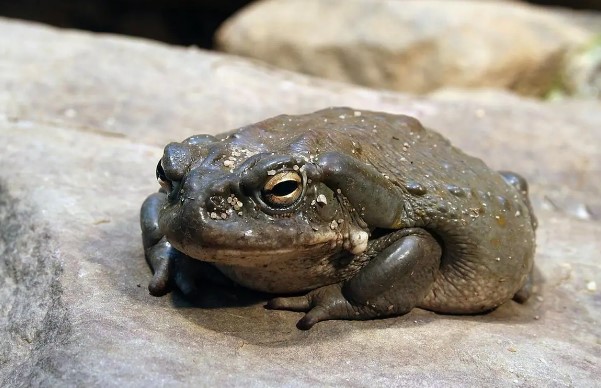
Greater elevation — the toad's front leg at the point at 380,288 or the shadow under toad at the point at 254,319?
the toad's front leg at the point at 380,288

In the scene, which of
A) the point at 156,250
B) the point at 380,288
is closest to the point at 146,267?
the point at 156,250

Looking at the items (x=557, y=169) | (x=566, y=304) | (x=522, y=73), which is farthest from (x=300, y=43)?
(x=566, y=304)

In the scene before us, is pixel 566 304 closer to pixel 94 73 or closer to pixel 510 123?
pixel 510 123

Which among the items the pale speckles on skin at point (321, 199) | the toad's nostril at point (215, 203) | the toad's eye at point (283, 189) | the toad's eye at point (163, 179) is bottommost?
the toad's eye at point (163, 179)

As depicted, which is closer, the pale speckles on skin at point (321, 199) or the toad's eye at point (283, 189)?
the toad's eye at point (283, 189)

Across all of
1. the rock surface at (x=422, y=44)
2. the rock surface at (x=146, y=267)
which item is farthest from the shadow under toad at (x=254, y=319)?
the rock surface at (x=422, y=44)

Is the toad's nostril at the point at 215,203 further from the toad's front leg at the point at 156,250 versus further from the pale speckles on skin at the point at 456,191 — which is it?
the pale speckles on skin at the point at 456,191

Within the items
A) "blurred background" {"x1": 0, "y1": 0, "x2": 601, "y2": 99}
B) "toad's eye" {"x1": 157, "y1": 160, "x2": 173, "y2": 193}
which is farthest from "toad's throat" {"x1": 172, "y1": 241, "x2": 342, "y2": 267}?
"blurred background" {"x1": 0, "y1": 0, "x2": 601, "y2": 99}

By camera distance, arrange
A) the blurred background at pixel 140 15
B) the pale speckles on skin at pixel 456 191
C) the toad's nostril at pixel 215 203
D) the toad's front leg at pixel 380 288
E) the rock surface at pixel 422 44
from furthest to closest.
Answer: the blurred background at pixel 140 15
the rock surface at pixel 422 44
the pale speckles on skin at pixel 456 191
the toad's front leg at pixel 380 288
the toad's nostril at pixel 215 203
